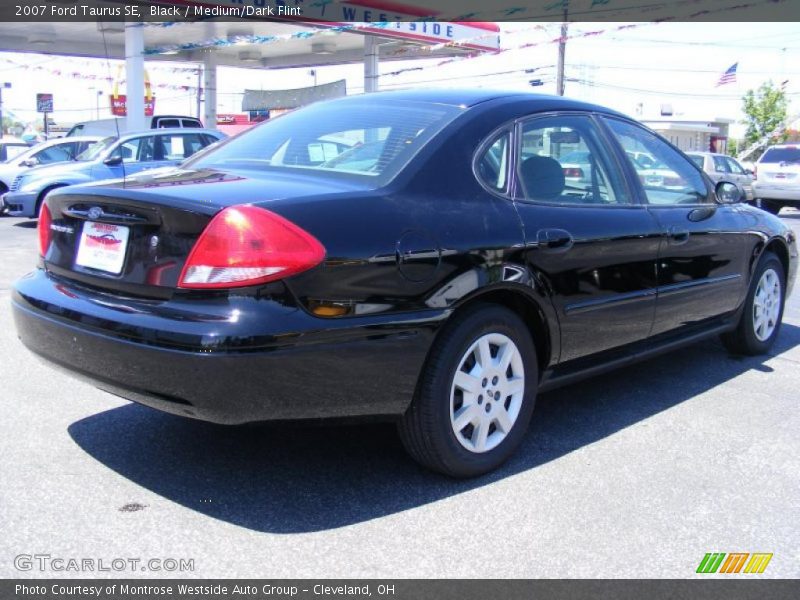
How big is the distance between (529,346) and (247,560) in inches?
61.7

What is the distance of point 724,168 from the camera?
2300 centimetres

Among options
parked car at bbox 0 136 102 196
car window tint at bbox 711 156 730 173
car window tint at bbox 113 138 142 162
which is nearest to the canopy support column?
parked car at bbox 0 136 102 196

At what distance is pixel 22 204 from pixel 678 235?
40.3 ft

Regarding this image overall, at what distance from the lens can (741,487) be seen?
3.47 m

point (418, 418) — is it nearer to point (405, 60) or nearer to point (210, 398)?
point (210, 398)

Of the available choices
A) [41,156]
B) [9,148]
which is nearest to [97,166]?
[41,156]

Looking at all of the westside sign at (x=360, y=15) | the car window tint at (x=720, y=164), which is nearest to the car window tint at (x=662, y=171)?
the westside sign at (x=360, y=15)

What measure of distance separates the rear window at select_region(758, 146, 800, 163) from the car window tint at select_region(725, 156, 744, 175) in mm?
2785

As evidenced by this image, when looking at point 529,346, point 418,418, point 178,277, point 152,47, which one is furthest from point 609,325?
point 152,47

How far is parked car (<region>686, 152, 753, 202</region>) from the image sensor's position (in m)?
21.9

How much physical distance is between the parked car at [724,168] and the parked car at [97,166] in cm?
1365

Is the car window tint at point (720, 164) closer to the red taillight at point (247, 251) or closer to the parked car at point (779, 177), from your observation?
the parked car at point (779, 177)

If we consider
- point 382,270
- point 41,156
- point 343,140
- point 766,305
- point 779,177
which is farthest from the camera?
point 779,177

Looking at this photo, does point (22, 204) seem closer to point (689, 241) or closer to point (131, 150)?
point (131, 150)
